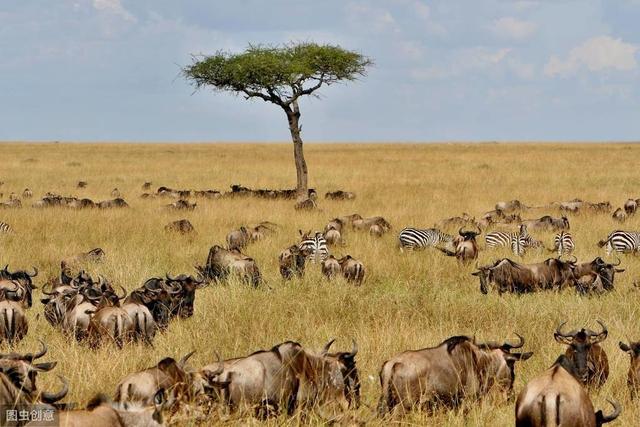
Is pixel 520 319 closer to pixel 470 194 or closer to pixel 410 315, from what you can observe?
pixel 410 315

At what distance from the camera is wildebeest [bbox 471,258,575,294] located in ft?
35.2

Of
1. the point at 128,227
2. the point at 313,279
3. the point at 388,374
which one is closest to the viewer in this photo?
the point at 388,374

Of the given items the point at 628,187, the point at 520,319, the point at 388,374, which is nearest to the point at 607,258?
the point at 520,319

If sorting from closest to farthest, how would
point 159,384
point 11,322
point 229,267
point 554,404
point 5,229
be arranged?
point 554,404
point 159,384
point 11,322
point 229,267
point 5,229

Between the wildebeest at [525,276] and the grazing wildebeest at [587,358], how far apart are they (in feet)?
13.8

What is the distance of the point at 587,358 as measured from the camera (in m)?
5.95

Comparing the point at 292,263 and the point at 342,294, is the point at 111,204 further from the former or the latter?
the point at 342,294

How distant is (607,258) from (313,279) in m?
7.10

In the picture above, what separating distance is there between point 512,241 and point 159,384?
39.1 feet

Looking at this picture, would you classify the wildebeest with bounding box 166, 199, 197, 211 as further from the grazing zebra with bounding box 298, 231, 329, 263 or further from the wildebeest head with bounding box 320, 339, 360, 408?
the wildebeest head with bounding box 320, 339, 360, 408

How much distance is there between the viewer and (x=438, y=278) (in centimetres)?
1192

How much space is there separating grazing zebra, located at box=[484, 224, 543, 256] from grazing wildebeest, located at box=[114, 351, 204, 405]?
1116 centimetres

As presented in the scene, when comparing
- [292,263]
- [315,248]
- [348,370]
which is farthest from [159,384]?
[315,248]

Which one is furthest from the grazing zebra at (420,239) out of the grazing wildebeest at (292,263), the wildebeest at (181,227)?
the wildebeest at (181,227)
